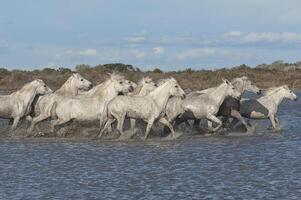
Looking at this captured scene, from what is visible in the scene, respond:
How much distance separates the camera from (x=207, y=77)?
60844 mm

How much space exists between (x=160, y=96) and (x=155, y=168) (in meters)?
5.29

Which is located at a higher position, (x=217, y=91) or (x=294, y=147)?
(x=217, y=91)

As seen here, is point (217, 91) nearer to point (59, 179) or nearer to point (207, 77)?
point (59, 179)

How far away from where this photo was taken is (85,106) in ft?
65.2

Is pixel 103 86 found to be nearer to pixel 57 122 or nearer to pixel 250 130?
pixel 57 122

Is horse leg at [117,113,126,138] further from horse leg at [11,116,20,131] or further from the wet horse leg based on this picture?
horse leg at [11,116,20,131]

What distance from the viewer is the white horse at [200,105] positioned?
66.9ft

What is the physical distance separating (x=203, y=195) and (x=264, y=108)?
10868mm

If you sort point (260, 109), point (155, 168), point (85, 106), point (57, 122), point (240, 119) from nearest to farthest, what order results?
point (155, 168) < point (85, 106) < point (57, 122) < point (240, 119) < point (260, 109)

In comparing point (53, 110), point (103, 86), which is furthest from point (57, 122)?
point (103, 86)

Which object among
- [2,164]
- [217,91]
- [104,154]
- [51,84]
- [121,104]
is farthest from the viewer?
[51,84]

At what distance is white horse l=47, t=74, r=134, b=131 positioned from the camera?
1983 cm

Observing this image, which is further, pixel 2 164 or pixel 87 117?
pixel 87 117

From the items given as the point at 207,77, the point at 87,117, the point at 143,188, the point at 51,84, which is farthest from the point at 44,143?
the point at 207,77
